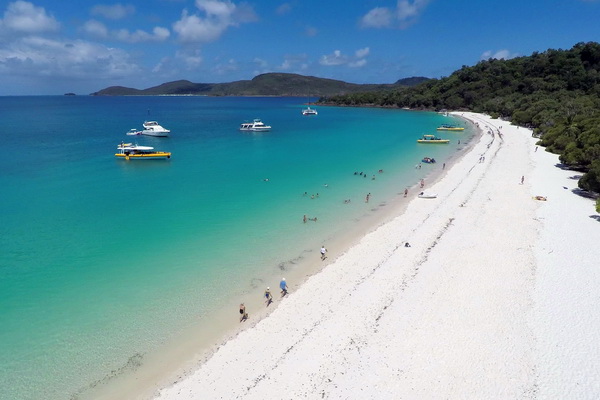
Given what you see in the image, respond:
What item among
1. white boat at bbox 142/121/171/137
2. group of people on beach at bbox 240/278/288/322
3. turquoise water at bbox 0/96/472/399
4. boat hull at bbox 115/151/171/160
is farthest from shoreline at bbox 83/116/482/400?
white boat at bbox 142/121/171/137

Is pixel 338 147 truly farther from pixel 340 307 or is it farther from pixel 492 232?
pixel 340 307

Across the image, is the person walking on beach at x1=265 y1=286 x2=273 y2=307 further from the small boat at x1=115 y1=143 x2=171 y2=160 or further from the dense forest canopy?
the small boat at x1=115 y1=143 x2=171 y2=160

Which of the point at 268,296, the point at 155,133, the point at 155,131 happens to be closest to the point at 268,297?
the point at 268,296

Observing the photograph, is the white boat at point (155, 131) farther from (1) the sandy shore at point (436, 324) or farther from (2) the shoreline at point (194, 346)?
(1) the sandy shore at point (436, 324)

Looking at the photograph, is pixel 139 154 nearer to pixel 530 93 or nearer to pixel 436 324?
pixel 436 324

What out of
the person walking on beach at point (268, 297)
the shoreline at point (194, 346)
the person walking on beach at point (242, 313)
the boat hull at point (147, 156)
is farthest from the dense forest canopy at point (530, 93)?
the boat hull at point (147, 156)

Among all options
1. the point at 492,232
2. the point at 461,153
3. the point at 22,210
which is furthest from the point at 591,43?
the point at 22,210
